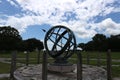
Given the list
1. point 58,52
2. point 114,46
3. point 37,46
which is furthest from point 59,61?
point 37,46

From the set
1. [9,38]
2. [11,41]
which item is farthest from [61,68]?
[9,38]

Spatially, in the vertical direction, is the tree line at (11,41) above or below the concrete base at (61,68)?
above

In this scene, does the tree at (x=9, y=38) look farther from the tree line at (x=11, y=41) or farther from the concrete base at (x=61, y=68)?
the concrete base at (x=61, y=68)

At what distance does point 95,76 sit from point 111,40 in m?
78.8

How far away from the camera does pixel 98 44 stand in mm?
98375

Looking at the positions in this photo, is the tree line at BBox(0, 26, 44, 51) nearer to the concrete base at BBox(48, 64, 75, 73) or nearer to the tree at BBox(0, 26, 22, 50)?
the tree at BBox(0, 26, 22, 50)

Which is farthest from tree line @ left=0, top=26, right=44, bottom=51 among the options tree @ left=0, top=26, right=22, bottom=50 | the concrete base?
the concrete base

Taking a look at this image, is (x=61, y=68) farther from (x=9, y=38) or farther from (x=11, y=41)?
(x=9, y=38)

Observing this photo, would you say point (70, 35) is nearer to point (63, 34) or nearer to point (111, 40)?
point (63, 34)

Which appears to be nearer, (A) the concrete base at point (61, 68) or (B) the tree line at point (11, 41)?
(A) the concrete base at point (61, 68)

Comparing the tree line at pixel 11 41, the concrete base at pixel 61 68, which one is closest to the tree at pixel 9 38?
the tree line at pixel 11 41

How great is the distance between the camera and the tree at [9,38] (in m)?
97.0

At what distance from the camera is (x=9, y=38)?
330ft

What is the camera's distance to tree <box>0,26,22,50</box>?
97.0 meters
